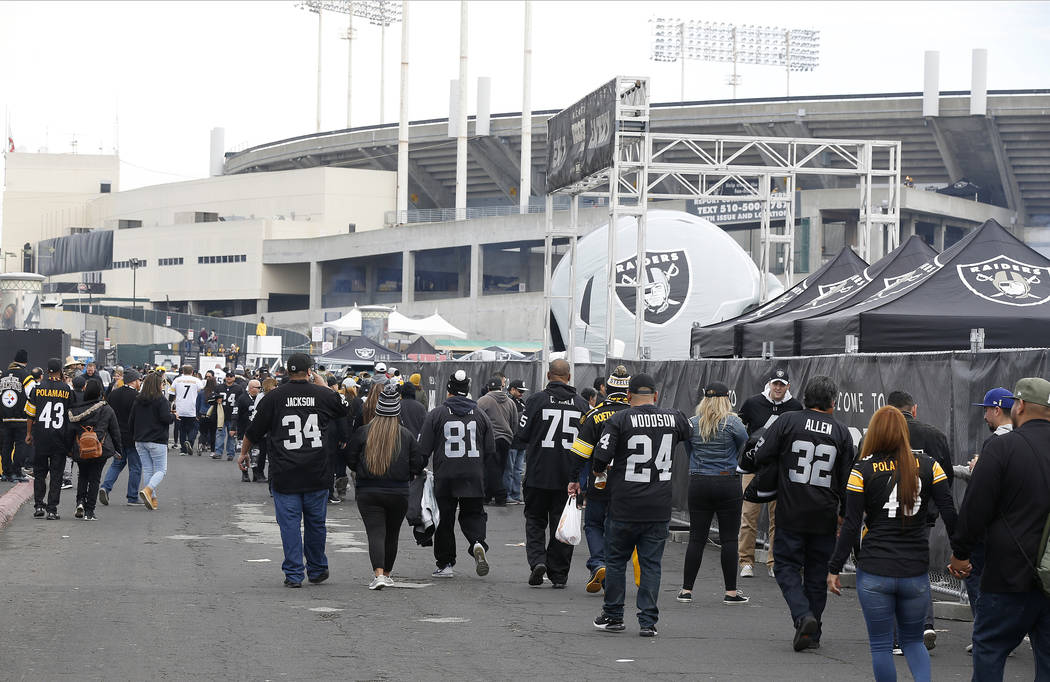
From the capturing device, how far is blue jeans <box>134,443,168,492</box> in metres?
17.0

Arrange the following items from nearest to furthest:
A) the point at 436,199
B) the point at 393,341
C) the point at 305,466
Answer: the point at 305,466 → the point at 393,341 → the point at 436,199

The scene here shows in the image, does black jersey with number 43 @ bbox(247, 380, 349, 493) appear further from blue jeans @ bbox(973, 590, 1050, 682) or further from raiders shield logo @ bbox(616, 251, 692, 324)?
raiders shield logo @ bbox(616, 251, 692, 324)

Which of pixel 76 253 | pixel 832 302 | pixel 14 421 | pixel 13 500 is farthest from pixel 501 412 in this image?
pixel 76 253

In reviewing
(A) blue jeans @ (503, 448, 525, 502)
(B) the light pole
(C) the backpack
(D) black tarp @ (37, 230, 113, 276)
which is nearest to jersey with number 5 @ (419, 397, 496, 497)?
(C) the backpack

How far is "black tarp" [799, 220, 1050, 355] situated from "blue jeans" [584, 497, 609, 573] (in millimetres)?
6162

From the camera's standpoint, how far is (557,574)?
11.0m

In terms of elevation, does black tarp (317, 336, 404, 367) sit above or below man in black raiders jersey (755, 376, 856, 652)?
above

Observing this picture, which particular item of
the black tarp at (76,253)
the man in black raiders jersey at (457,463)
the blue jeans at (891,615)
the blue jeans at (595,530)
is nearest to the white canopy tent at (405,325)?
the man in black raiders jersey at (457,463)

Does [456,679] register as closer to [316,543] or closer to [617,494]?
[617,494]

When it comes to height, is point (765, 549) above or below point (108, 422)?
below

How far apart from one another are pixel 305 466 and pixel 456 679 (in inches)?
147

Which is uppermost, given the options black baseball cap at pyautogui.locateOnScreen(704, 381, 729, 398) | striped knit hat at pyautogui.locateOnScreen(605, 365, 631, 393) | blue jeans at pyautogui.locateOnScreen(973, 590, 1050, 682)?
striped knit hat at pyautogui.locateOnScreen(605, 365, 631, 393)

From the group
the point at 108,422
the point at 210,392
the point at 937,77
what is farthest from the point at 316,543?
the point at 937,77

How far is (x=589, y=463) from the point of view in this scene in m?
10.4
